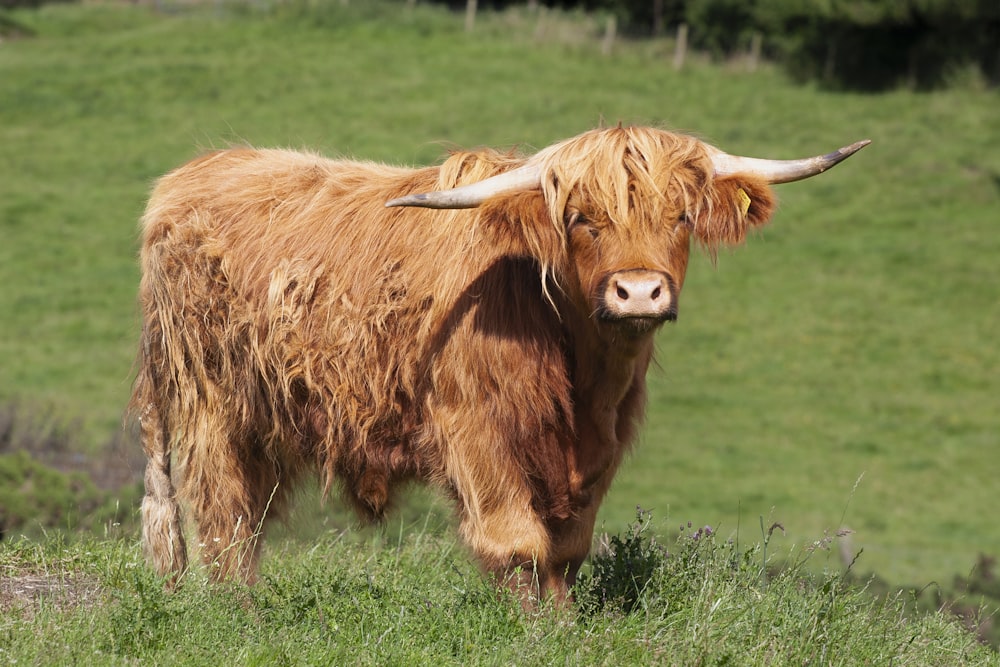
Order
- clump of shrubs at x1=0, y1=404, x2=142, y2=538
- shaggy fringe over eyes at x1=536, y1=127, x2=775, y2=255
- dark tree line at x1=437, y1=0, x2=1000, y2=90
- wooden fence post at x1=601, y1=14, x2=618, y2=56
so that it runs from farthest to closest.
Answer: wooden fence post at x1=601, y1=14, x2=618, y2=56
dark tree line at x1=437, y1=0, x2=1000, y2=90
clump of shrubs at x1=0, y1=404, x2=142, y2=538
shaggy fringe over eyes at x1=536, y1=127, x2=775, y2=255

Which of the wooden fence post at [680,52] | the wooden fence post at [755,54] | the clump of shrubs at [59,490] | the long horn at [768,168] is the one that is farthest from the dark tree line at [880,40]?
the long horn at [768,168]

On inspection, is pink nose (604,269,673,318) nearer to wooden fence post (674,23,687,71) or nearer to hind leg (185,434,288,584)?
hind leg (185,434,288,584)

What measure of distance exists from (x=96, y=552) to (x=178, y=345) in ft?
3.02

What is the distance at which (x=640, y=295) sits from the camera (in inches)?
143

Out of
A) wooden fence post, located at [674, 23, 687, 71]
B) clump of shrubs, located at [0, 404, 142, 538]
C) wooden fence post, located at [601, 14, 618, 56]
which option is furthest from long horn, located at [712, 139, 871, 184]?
wooden fence post, located at [601, 14, 618, 56]

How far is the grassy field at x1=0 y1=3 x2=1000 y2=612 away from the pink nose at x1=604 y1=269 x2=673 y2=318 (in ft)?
17.8

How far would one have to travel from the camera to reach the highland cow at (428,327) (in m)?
4.02

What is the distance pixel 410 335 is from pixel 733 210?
1.19m

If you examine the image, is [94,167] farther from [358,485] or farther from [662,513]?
[358,485]

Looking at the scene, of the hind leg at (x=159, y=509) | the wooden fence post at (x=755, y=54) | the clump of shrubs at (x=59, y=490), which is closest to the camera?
the hind leg at (x=159, y=509)

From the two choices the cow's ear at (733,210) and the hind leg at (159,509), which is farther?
the hind leg at (159,509)

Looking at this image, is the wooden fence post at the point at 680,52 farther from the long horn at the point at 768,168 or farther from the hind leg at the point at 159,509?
the long horn at the point at 768,168

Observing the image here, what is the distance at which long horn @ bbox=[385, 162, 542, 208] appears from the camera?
4051 mm

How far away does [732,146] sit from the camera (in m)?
24.8
